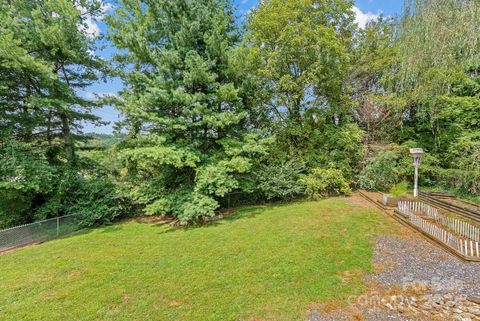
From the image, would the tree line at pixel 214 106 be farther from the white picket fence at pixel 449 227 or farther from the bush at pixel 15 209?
the white picket fence at pixel 449 227

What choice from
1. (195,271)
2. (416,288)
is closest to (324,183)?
(416,288)

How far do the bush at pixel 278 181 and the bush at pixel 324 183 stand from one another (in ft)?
1.54

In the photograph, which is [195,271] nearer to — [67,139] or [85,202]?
[85,202]

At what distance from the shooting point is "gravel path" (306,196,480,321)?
3936 mm

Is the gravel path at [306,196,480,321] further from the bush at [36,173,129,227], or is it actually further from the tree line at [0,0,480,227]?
the bush at [36,173,129,227]

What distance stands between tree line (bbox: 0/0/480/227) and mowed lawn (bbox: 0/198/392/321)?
7.38ft

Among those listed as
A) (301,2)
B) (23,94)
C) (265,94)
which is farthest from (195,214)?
(301,2)

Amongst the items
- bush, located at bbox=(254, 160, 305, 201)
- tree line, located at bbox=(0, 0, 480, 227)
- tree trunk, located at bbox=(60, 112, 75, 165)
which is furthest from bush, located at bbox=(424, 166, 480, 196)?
tree trunk, located at bbox=(60, 112, 75, 165)

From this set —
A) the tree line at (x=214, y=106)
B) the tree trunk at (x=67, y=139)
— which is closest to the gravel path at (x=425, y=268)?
the tree line at (x=214, y=106)

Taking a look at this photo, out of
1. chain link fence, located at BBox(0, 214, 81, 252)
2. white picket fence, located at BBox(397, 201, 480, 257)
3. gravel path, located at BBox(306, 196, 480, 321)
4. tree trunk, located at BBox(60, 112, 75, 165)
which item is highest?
tree trunk, located at BBox(60, 112, 75, 165)

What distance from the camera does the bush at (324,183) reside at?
12.6 meters

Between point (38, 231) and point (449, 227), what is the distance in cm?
1527

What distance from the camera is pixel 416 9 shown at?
23.4 ft

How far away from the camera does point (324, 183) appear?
42.2 feet
